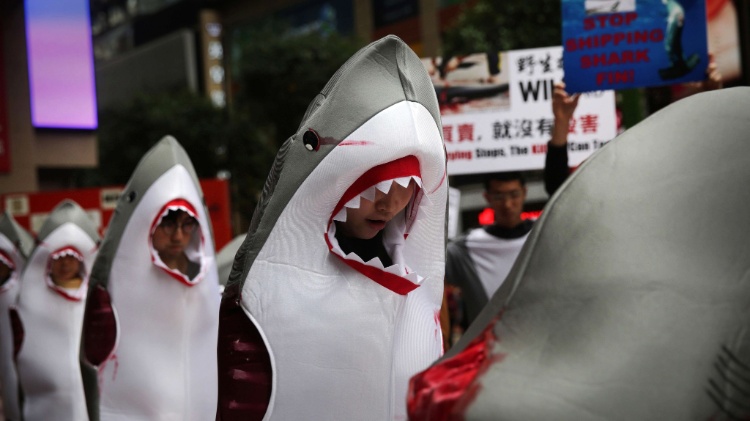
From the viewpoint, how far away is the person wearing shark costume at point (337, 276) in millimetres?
2467

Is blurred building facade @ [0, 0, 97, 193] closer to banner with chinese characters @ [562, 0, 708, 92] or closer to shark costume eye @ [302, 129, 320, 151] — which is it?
banner with chinese characters @ [562, 0, 708, 92]

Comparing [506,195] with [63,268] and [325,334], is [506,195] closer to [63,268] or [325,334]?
[325,334]

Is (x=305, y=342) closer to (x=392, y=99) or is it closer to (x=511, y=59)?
(x=392, y=99)

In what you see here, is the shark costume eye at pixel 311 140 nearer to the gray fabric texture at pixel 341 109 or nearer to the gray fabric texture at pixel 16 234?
the gray fabric texture at pixel 341 109

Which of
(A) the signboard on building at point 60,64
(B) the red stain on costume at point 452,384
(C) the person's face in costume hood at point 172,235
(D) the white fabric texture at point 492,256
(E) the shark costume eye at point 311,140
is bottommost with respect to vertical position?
(D) the white fabric texture at point 492,256

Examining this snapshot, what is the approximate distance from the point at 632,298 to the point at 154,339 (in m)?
3.53

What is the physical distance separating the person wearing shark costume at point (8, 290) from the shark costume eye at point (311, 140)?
6.18m

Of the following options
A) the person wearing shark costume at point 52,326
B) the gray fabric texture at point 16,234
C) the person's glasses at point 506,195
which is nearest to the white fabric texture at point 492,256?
the person's glasses at point 506,195

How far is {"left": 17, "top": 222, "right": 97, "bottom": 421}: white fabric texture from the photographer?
6.74 meters

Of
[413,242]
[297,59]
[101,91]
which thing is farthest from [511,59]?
[101,91]

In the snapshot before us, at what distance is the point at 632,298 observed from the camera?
1.15 meters

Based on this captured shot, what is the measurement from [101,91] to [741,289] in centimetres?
4170

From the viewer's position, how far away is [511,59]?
5258 millimetres

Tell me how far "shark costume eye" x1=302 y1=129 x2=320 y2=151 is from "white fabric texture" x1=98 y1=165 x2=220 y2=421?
209cm
